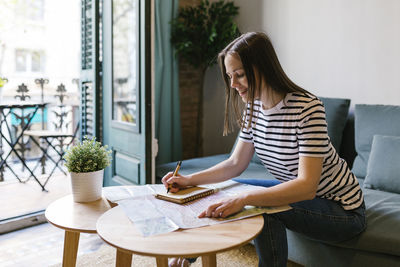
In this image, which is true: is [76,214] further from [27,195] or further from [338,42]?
[27,195]

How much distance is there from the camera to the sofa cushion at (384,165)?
2.12 meters

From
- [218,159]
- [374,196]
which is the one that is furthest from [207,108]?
[374,196]

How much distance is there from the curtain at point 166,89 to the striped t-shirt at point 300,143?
185cm

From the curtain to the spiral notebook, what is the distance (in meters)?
1.92

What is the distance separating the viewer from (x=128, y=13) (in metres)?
2.82

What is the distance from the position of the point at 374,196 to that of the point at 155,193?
3.91 feet

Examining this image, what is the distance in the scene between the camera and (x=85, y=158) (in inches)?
61.0

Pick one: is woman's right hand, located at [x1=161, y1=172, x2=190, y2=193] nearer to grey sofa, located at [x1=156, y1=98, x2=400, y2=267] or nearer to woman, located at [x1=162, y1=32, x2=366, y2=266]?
woman, located at [x1=162, y1=32, x2=366, y2=266]

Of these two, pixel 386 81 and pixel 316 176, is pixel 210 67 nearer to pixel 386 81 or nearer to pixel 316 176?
pixel 386 81

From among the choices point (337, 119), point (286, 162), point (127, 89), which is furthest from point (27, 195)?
point (286, 162)

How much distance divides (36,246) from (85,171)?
3.79 ft

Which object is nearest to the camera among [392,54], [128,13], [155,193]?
[155,193]

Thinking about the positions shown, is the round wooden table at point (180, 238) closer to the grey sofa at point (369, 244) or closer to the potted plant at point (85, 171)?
the potted plant at point (85, 171)

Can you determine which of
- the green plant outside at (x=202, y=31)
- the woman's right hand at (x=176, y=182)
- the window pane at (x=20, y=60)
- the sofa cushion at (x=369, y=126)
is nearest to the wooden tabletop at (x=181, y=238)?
the woman's right hand at (x=176, y=182)
